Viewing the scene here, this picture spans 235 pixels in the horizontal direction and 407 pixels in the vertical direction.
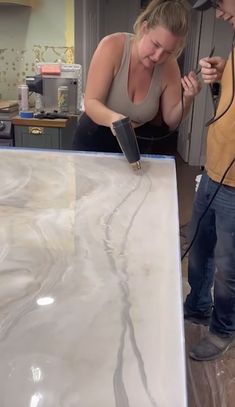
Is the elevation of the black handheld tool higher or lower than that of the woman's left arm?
lower

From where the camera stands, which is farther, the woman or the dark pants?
the dark pants

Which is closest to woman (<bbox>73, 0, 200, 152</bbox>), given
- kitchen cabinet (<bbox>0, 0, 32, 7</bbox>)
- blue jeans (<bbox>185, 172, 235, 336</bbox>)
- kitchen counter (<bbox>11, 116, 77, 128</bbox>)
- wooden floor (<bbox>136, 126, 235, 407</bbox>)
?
blue jeans (<bbox>185, 172, 235, 336</bbox>)

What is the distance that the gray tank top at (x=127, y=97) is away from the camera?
4.79 ft

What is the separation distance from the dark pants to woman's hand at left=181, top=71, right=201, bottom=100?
0.24 m

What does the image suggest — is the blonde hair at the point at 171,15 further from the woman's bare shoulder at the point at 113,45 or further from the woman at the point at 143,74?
the woman's bare shoulder at the point at 113,45

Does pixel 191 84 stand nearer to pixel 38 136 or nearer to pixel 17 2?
pixel 38 136

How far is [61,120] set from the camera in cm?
258

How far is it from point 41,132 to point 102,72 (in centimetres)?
124

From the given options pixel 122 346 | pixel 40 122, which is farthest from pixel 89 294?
pixel 40 122

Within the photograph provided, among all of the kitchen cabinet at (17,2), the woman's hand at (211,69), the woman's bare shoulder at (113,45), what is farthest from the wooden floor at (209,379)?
the kitchen cabinet at (17,2)

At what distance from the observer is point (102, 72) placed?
1422 mm

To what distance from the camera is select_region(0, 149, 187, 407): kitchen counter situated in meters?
0.49

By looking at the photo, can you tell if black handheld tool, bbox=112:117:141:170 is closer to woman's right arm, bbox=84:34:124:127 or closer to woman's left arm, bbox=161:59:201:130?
woman's right arm, bbox=84:34:124:127

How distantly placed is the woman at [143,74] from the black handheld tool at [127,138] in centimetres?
4
